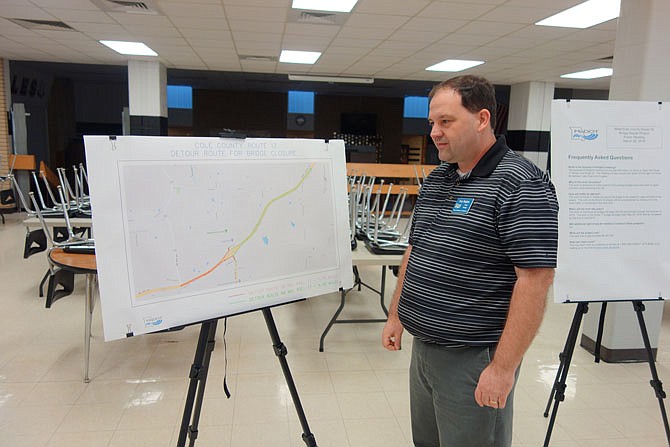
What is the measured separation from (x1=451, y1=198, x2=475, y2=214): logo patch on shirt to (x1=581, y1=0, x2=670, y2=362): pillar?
2285 mm

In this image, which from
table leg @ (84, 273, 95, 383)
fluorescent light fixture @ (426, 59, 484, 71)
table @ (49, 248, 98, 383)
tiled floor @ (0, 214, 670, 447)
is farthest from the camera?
fluorescent light fixture @ (426, 59, 484, 71)

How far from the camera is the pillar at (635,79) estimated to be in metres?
2.79

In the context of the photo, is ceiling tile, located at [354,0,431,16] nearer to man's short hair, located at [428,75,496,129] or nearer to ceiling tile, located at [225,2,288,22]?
ceiling tile, located at [225,2,288,22]

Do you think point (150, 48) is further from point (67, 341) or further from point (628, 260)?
point (628, 260)

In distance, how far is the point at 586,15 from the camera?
470 centimetres

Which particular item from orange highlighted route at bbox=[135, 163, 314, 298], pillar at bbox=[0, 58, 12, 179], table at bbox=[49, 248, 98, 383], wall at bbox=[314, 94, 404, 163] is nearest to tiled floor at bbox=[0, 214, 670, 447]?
table at bbox=[49, 248, 98, 383]

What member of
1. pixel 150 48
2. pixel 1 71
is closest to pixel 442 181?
pixel 150 48

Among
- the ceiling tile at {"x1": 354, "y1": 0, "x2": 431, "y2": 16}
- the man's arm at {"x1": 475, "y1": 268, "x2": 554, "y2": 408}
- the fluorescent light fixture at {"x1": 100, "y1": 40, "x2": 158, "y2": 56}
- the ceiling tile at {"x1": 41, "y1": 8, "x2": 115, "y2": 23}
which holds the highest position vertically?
the fluorescent light fixture at {"x1": 100, "y1": 40, "x2": 158, "y2": 56}

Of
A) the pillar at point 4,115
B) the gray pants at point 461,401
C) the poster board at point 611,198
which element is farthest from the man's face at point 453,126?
the pillar at point 4,115

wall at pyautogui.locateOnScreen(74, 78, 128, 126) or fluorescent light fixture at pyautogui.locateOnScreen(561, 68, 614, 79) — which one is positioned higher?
fluorescent light fixture at pyautogui.locateOnScreen(561, 68, 614, 79)

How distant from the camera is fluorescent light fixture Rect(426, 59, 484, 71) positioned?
24.2ft

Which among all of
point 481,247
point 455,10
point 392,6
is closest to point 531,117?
point 455,10

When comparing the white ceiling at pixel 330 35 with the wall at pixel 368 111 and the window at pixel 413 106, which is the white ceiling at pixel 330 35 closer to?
the wall at pixel 368 111

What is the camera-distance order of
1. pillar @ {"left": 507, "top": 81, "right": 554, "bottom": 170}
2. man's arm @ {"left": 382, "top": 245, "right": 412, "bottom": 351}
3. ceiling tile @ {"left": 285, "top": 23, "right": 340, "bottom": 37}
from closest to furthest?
man's arm @ {"left": 382, "top": 245, "right": 412, "bottom": 351} → ceiling tile @ {"left": 285, "top": 23, "right": 340, "bottom": 37} → pillar @ {"left": 507, "top": 81, "right": 554, "bottom": 170}
